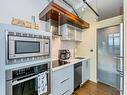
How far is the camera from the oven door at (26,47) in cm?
111

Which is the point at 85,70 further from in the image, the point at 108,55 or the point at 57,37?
the point at 57,37

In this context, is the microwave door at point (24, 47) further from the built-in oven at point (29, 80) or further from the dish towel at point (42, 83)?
the dish towel at point (42, 83)

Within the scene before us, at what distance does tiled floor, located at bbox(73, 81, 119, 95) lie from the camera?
288cm

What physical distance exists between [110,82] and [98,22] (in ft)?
6.38

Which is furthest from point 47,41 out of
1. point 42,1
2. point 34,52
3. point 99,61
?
point 99,61

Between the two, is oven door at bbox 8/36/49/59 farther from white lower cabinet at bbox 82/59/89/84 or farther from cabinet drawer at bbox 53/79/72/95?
white lower cabinet at bbox 82/59/89/84

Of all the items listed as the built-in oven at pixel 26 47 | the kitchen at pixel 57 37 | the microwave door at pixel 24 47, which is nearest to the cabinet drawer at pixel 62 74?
the kitchen at pixel 57 37

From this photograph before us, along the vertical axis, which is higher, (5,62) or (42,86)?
(5,62)

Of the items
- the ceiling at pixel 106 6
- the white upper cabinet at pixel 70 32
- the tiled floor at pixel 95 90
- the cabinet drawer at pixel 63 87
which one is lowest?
the tiled floor at pixel 95 90

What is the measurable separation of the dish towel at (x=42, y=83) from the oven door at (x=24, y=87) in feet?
0.12

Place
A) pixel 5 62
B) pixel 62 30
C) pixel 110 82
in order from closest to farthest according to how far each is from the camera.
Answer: pixel 5 62, pixel 62 30, pixel 110 82

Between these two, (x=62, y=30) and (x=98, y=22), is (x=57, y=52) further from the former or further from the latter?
(x=98, y=22)

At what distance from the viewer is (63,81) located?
2.26 meters

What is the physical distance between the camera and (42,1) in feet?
8.70
